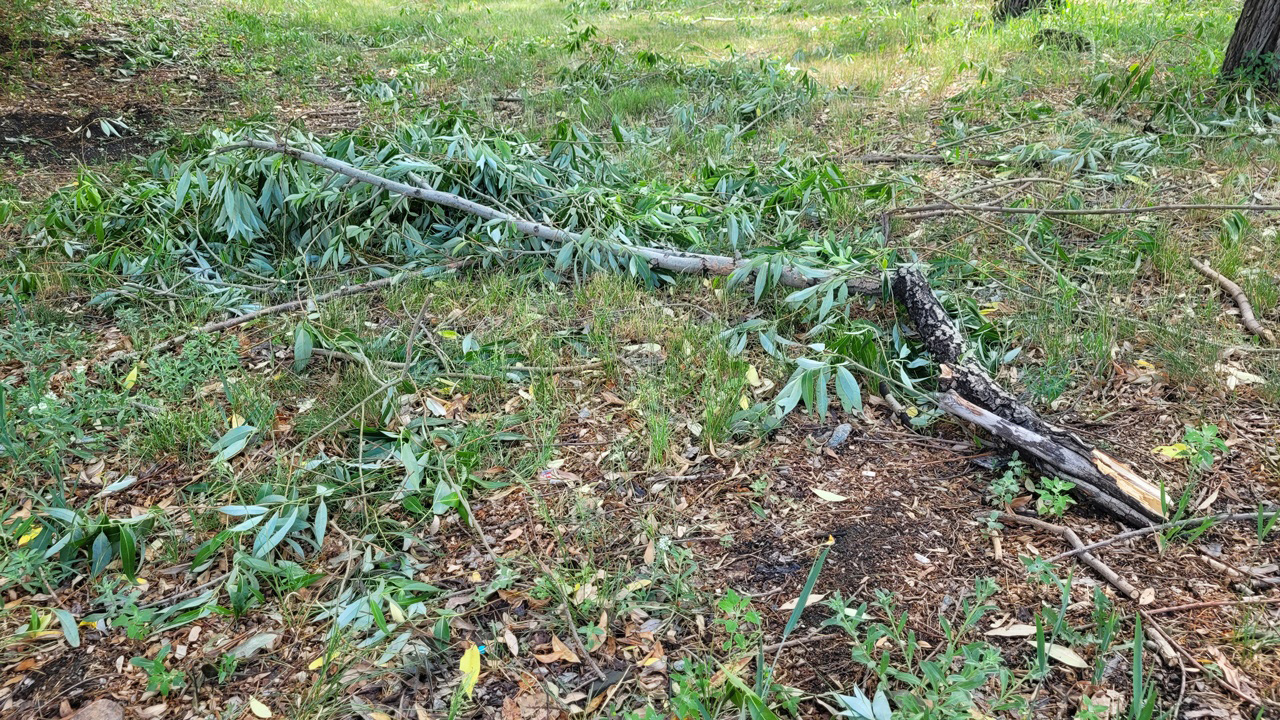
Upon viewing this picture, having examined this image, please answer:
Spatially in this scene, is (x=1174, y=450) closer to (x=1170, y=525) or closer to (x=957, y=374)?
(x=1170, y=525)

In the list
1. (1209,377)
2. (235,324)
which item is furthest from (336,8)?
(1209,377)

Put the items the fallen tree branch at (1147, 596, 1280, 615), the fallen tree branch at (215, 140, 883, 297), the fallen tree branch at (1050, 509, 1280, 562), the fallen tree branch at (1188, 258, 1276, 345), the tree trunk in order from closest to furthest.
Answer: the fallen tree branch at (1147, 596, 1280, 615) < the fallen tree branch at (1050, 509, 1280, 562) < the fallen tree branch at (1188, 258, 1276, 345) < the fallen tree branch at (215, 140, 883, 297) < the tree trunk

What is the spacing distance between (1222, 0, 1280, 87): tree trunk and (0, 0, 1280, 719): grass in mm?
200

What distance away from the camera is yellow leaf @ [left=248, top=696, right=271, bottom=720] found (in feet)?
6.14

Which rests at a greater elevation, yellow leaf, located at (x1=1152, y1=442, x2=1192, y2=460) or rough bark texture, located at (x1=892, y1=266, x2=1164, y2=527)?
rough bark texture, located at (x1=892, y1=266, x2=1164, y2=527)

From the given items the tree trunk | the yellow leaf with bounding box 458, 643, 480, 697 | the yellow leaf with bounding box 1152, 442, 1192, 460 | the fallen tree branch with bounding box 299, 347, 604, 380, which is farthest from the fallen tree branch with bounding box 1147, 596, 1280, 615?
the tree trunk

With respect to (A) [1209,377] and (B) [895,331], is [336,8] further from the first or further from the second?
(A) [1209,377]

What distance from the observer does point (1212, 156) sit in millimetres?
4418

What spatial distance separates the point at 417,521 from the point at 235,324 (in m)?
1.56

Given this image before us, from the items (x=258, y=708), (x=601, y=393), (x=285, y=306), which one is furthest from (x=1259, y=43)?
(x=258, y=708)

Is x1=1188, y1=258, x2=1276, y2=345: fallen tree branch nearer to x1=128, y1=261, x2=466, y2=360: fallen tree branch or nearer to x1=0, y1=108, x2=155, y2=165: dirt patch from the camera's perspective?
x1=128, y1=261, x2=466, y2=360: fallen tree branch

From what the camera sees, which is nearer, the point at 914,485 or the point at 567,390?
the point at 914,485

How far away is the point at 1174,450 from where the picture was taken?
2.46 m

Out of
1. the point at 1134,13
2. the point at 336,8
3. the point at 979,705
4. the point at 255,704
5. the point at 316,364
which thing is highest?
the point at 336,8
